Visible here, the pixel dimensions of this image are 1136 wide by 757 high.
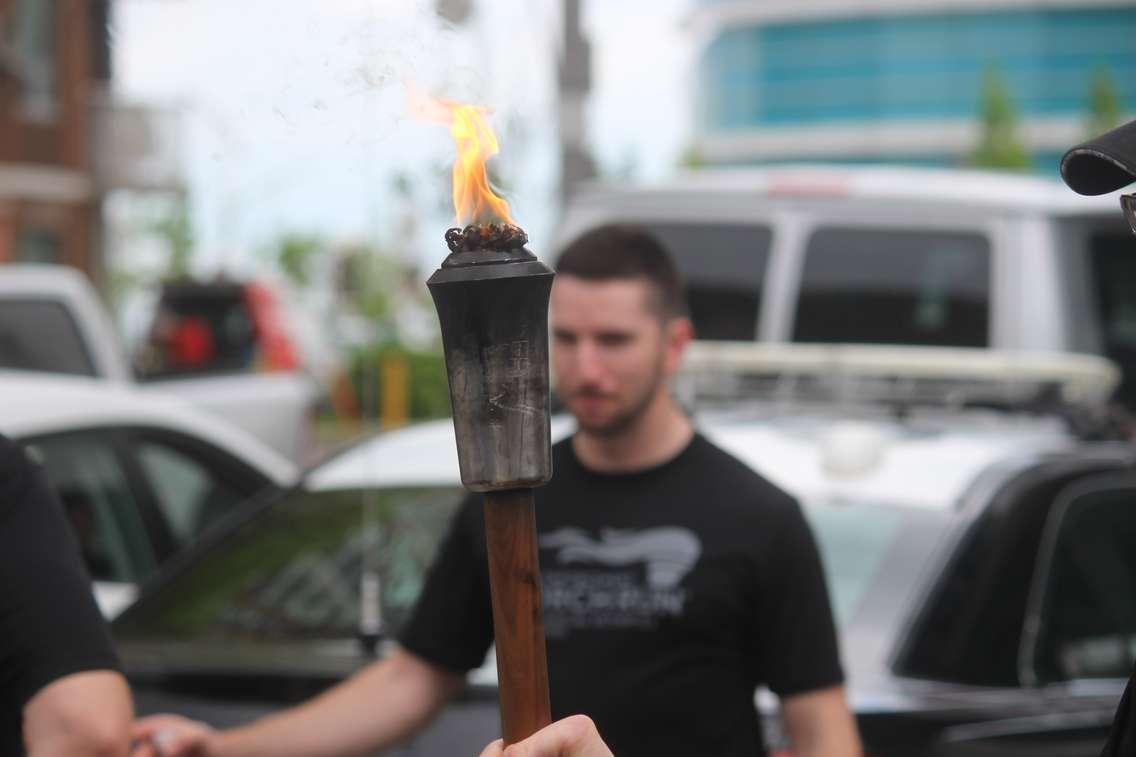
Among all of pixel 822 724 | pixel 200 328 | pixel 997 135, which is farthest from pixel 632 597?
pixel 997 135

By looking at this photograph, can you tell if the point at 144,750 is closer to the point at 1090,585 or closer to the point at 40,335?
the point at 1090,585

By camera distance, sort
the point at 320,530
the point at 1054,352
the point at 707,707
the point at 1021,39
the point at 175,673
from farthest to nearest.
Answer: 1. the point at 1021,39
2. the point at 1054,352
3. the point at 320,530
4. the point at 175,673
5. the point at 707,707

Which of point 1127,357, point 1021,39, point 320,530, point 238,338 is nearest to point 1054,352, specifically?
point 1127,357

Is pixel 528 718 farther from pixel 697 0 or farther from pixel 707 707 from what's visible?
pixel 697 0

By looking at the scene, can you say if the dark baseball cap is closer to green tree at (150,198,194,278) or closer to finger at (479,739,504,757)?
finger at (479,739,504,757)

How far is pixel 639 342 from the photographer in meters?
3.19

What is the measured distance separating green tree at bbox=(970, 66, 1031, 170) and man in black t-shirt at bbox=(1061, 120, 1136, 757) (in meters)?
67.2

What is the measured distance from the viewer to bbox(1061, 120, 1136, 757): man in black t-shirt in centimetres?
176

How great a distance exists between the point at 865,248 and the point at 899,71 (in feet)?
280

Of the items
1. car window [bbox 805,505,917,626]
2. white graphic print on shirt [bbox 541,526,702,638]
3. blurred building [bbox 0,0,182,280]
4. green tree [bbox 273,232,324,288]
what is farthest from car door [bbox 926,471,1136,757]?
green tree [bbox 273,232,324,288]

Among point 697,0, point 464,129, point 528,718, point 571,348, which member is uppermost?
point 697,0

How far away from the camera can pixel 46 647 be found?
254 cm

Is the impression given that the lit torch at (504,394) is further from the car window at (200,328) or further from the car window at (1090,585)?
the car window at (200,328)

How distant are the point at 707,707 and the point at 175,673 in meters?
1.49
